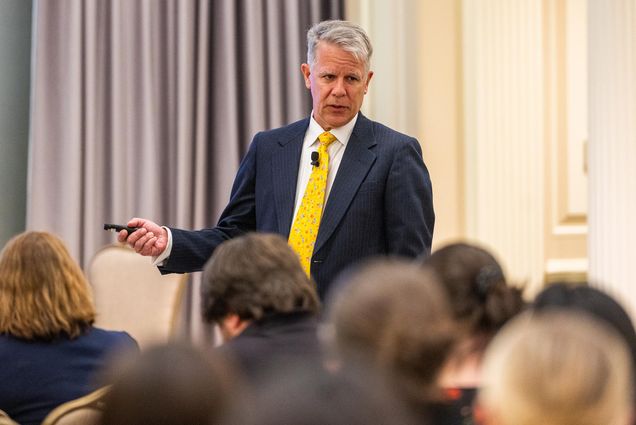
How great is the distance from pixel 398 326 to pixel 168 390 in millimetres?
511

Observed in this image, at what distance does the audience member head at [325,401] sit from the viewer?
86cm

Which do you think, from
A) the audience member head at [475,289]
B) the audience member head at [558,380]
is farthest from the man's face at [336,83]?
the audience member head at [558,380]

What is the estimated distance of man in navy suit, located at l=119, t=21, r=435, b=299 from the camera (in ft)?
9.92

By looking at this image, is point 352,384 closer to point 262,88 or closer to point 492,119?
point 492,119

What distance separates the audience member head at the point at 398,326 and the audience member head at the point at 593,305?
0.38m

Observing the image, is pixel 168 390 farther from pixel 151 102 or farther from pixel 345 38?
pixel 151 102

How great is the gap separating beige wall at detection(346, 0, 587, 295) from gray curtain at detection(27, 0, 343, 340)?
0.62m

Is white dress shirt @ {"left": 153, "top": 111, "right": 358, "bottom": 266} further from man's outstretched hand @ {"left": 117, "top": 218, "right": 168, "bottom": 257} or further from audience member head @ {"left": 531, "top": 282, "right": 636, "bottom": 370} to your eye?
audience member head @ {"left": 531, "top": 282, "right": 636, "bottom": 370}

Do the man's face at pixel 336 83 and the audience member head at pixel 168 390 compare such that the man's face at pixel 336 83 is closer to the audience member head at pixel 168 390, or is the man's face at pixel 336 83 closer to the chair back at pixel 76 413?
the chair back at pixel 76 413

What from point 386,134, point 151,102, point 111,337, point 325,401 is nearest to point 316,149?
point 386,134

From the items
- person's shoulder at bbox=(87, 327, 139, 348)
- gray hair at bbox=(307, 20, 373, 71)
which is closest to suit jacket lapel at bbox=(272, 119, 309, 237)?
gray hair at bbox=(307, 20, 373, 71)

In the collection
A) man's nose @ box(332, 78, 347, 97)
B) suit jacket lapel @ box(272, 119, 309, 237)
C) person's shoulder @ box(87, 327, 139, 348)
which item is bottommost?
person's shoulder @ box(87, 327, 139, 348)

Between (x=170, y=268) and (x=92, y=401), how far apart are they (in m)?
0.92

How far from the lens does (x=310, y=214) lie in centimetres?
309
